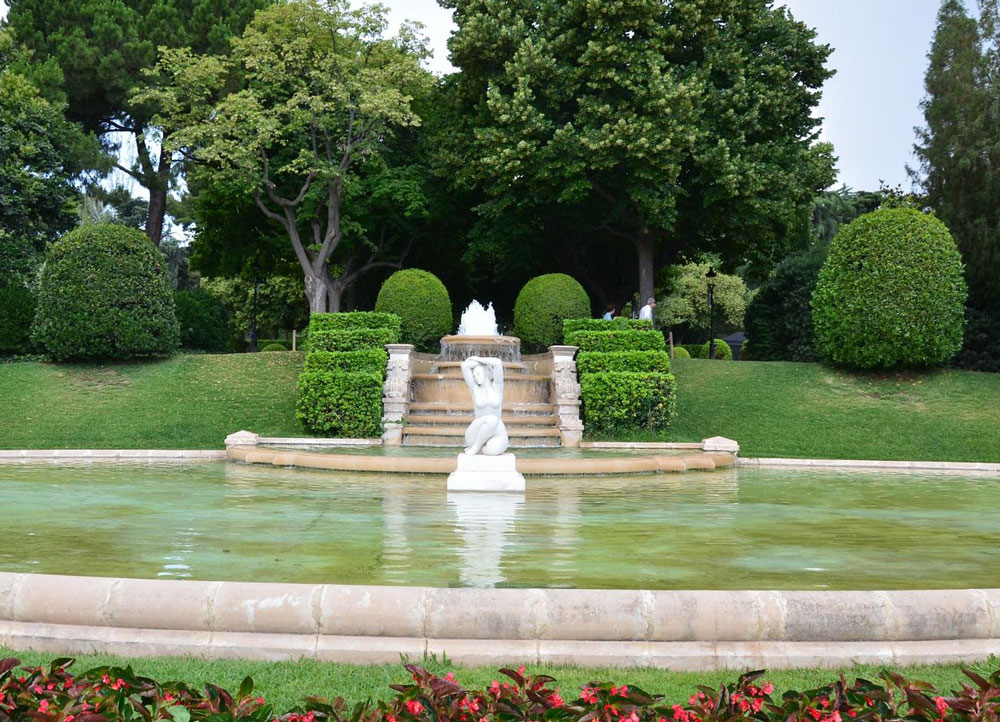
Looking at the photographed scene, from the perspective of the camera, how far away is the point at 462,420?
18.6 m

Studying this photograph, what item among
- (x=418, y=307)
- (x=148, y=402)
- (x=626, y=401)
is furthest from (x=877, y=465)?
(x=148, y=402)

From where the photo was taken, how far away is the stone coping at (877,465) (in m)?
15.6

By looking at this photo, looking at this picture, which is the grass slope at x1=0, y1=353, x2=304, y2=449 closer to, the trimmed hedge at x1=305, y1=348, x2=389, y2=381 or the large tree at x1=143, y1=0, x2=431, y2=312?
the trimmed hedge at x1=305, y1=348, x2=389, y2=381

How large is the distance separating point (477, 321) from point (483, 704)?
3011 cm

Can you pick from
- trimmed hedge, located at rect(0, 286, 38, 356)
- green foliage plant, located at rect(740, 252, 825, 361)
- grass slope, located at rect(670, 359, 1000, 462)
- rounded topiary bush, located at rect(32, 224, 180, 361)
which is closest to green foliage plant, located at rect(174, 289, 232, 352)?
trimmed hedge, located at rect(0, 286, 38, 356)

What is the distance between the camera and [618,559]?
685cm

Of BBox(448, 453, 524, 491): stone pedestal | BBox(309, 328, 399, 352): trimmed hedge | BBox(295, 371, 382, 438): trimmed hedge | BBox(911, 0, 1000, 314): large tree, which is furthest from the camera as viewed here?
BBox(911, 0, 1000, 314): large tree

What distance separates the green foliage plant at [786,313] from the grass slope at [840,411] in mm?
5775

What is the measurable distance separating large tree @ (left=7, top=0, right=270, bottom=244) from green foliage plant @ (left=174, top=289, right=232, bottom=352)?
27.5ft

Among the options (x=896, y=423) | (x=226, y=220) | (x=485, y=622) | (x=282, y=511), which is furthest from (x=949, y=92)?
(x=485, y=622)

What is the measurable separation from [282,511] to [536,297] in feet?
53.8

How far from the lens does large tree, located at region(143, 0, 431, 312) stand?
29.7 m

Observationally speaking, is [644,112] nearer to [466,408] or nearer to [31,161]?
[466,408]

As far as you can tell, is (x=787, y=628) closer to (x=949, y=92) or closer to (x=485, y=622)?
(x=485, y=622)
